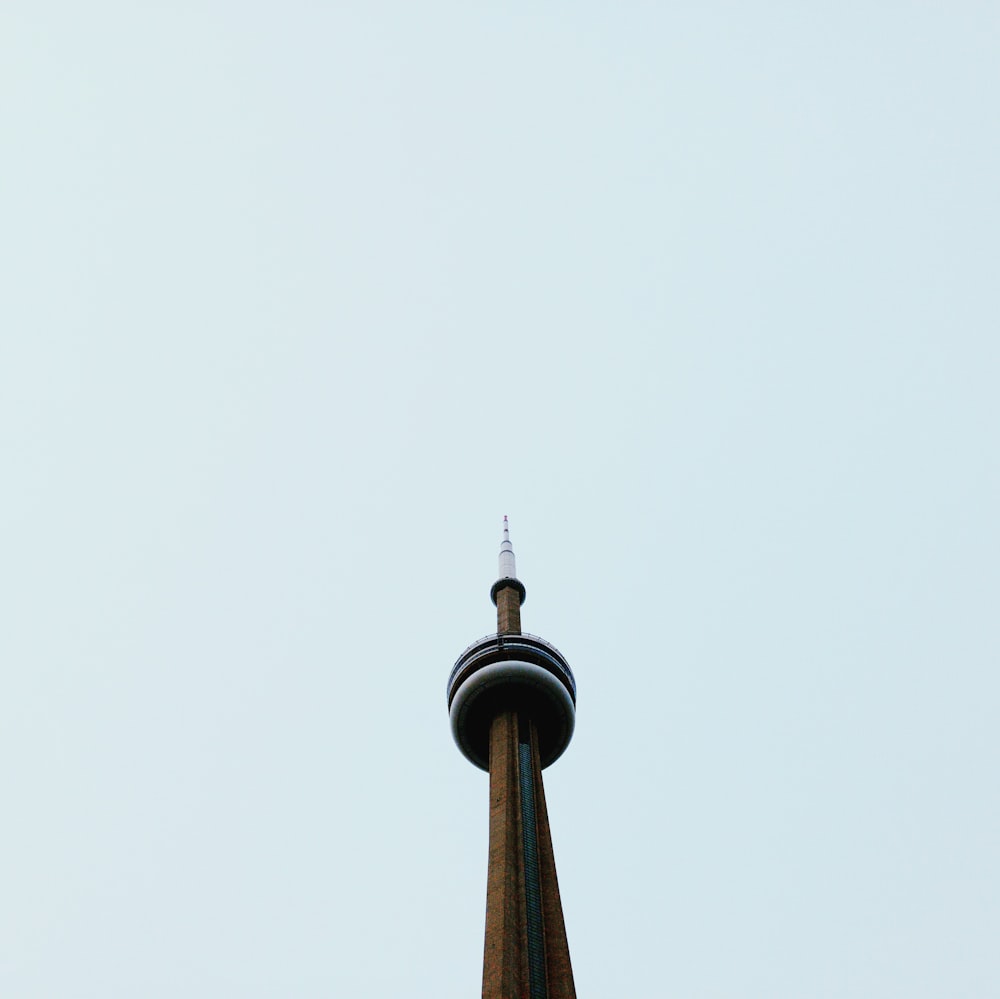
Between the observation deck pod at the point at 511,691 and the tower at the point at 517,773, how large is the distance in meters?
0.05

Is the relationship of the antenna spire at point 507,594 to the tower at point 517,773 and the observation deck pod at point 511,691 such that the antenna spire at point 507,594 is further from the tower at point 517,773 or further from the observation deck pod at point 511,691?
the observation deck pod at point 511,691

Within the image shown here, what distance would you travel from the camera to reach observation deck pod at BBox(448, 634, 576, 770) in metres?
61.1

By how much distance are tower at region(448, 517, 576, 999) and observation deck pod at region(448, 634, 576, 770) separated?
0.05m

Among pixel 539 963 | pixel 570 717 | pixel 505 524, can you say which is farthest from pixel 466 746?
pixel 505 524

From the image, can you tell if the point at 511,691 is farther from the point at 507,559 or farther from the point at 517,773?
the point at 507,559

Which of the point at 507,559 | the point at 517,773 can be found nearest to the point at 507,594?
the point at 507,559

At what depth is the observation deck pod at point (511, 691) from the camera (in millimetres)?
61094

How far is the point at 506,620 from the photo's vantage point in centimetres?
6850

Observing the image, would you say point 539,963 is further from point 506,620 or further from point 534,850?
point 506,620

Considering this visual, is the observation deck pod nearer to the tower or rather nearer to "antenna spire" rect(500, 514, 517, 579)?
the tower

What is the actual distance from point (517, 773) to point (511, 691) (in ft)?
15.8

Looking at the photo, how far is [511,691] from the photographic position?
202ft

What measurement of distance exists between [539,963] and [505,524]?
35090mm

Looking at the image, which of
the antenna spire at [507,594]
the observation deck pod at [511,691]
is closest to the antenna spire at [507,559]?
the antenna spire at [507,594]
